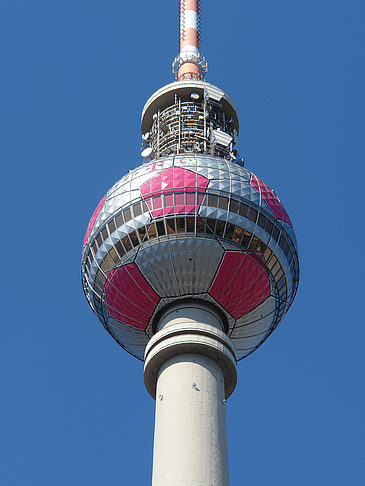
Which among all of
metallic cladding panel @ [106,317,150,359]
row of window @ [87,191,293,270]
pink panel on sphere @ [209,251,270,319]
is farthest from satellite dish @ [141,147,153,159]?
metallic cladding panel @ [106,317,150,359]

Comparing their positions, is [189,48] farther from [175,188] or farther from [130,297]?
[130,297]

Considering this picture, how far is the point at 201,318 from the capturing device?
40250 mm

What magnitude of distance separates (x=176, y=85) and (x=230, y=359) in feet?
67.4

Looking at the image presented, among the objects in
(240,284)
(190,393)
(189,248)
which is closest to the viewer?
(190,393)

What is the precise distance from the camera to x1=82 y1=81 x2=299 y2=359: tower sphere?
39969 millimetres

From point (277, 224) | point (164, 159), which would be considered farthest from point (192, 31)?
point (277, 224)

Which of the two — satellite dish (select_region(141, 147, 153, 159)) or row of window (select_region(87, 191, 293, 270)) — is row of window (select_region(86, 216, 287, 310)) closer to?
row of window (select_region(87, 191, 293, 270))

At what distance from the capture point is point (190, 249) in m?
39.8

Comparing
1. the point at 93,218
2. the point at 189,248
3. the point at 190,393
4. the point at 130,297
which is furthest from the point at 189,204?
the point at 190,393

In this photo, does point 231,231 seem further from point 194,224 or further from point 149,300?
point 149,300

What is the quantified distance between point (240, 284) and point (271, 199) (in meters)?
5.57

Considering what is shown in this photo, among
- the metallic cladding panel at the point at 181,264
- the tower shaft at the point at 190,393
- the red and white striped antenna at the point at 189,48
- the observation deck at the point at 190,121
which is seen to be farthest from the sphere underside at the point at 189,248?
the red and white striped antenna at the point at 189,48

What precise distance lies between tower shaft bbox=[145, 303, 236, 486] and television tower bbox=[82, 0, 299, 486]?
6 centimetres

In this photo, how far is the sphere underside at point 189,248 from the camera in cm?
3997
